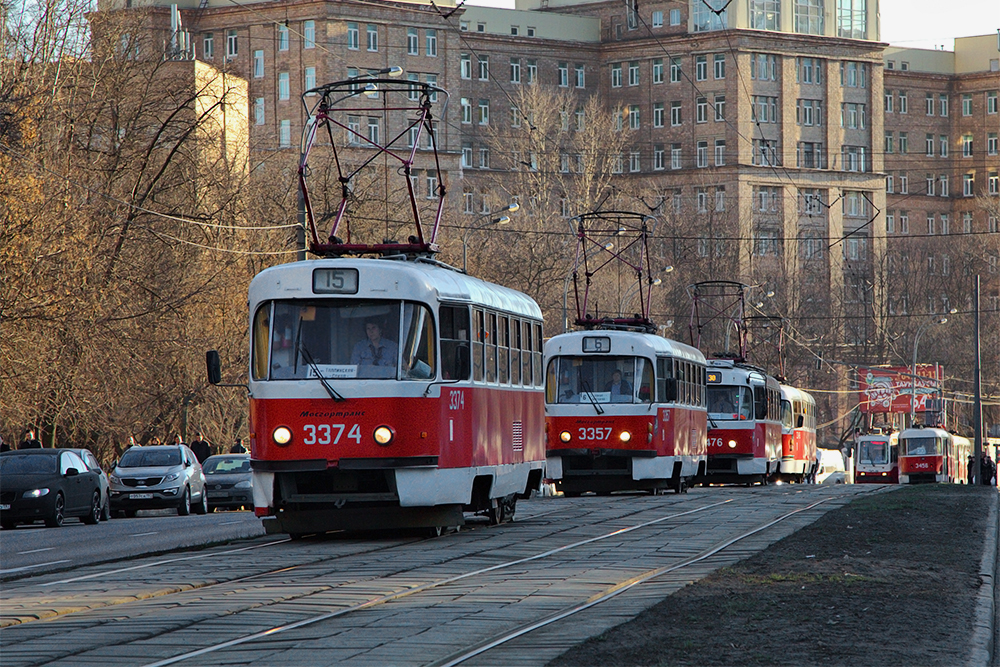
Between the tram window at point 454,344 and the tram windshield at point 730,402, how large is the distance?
2554 centimetres

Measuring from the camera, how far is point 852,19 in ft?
374

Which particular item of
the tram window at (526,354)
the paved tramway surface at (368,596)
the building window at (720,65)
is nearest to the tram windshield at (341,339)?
the paved tramway surface at (368,596)

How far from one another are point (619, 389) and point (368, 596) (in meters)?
17.7

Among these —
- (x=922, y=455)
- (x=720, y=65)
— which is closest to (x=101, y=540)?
→ (x=922, y=455)

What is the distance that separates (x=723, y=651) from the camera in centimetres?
941

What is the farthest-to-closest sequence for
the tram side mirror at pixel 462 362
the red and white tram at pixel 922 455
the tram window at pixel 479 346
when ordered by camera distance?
the red and white tram at pixel 922 455 < the tram window at pixel 479 346 < the tram side mirror at pixel 462 362

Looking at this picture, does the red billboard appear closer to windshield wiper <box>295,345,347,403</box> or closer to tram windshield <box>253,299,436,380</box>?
tram windshield <box>253,299,436,380</box>

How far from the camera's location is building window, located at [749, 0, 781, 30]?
360ft

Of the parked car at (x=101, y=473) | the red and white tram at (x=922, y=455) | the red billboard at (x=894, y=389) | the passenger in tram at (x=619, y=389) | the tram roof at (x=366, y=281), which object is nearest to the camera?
the tram roof at (x=366, y=281)

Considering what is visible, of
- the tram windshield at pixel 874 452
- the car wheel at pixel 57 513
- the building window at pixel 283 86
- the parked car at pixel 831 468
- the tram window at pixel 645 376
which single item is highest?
the building window at pixel 283 86

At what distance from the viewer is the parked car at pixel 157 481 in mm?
33531

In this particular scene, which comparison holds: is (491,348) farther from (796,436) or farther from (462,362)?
(796,436)

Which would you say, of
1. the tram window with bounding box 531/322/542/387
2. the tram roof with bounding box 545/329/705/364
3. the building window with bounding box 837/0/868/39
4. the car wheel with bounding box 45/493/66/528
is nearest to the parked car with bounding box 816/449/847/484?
the building window with bounding box 837/0/868/39

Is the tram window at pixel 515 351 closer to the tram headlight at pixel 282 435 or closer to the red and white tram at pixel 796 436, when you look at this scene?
the tram headlight at pixel 282 435
